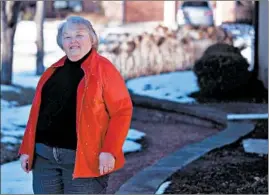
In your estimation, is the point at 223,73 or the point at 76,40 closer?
the point at 76,40

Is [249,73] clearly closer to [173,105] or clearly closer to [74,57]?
[173,105]

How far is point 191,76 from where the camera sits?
15.4 metres

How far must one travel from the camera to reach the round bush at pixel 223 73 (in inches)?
480

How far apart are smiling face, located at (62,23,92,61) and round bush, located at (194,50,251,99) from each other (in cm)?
876

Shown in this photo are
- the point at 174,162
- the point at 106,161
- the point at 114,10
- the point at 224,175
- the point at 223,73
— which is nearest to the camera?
the point at 106,161

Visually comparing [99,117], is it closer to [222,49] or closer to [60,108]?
[60,108]

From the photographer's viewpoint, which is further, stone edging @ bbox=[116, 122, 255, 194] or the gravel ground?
the gravel ground

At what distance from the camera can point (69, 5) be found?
29.2 meters

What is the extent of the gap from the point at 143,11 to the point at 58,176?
24299 millimetres

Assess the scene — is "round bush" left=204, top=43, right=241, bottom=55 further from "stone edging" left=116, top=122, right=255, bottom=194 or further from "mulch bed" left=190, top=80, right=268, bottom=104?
"stone edging" left=116, top=122, right=255, bottom=194

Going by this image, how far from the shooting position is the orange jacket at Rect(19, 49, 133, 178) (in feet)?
11.3

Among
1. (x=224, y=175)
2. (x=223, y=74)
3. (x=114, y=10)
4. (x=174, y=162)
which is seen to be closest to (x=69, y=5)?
(x=114, y=10)

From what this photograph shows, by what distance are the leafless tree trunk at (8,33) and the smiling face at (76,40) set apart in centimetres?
1165

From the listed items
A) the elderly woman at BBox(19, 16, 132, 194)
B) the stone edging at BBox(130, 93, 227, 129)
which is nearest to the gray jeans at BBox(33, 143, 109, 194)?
the elderly woman at BBox(19, 16, 132, 194)
